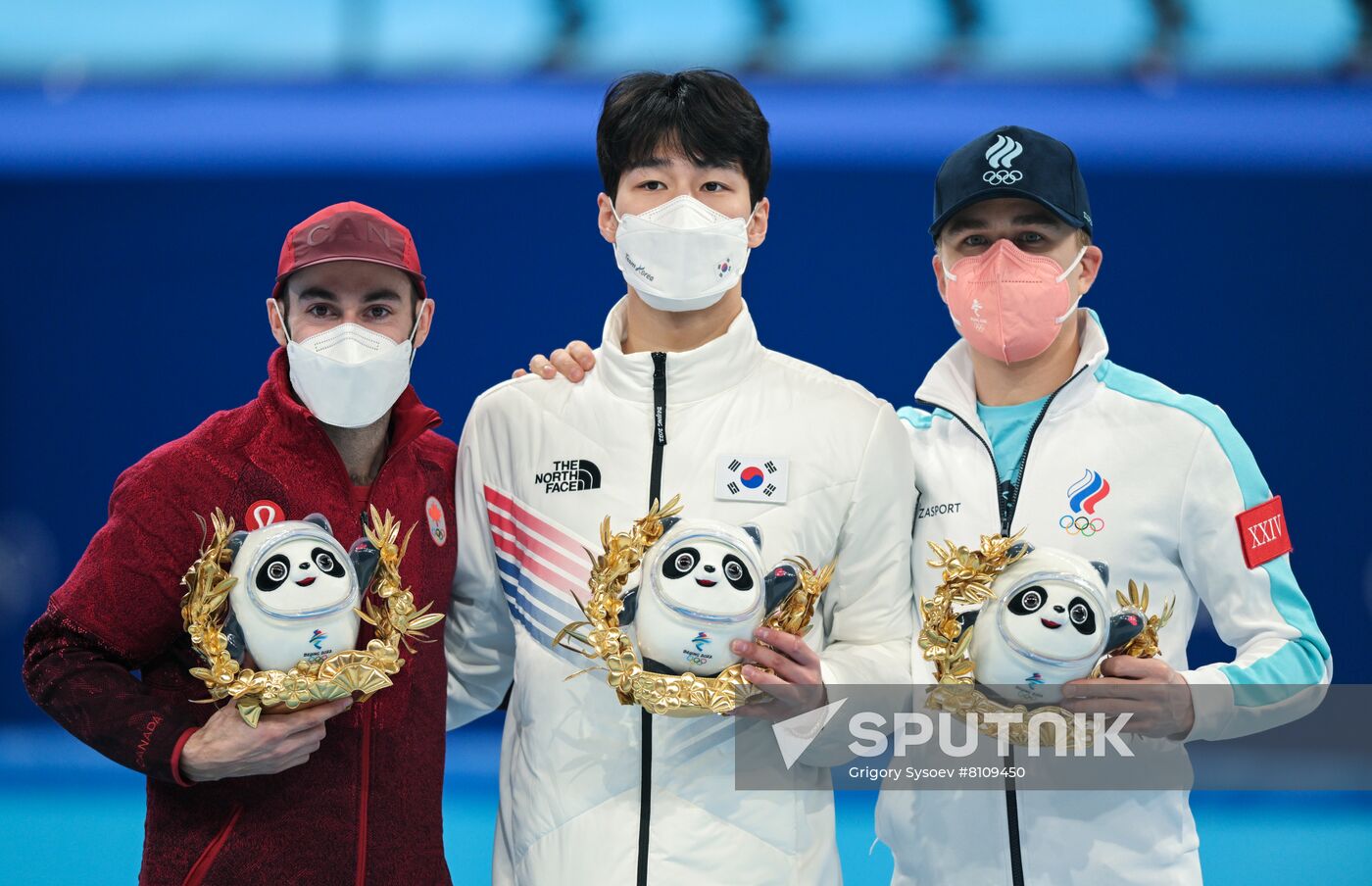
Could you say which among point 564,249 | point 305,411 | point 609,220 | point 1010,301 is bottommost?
point 305,411

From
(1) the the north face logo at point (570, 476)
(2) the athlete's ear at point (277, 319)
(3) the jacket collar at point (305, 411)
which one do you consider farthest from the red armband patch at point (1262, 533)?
(2) the athlete's ear at point (277, 319)

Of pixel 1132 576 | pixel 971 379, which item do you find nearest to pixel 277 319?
pixel 971 379

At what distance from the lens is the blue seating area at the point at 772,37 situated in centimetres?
683

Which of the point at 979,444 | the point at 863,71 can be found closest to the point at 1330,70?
the point at 863,71

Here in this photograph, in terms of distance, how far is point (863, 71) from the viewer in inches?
270

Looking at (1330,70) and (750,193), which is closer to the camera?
(750,193)

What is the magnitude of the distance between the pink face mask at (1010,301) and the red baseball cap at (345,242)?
1.23 m

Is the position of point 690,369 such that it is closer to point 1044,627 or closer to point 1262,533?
point 1044,627

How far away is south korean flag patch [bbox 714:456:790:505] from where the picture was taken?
8.80ft

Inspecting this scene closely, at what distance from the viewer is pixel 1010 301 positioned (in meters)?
2.96

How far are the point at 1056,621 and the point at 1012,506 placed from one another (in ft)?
1.82

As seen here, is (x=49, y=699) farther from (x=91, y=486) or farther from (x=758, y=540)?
(x=91, y=486)

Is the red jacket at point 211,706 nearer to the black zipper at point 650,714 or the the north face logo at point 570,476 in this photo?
the the north face logo at point 570,476

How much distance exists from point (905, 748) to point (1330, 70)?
545 centimetres
